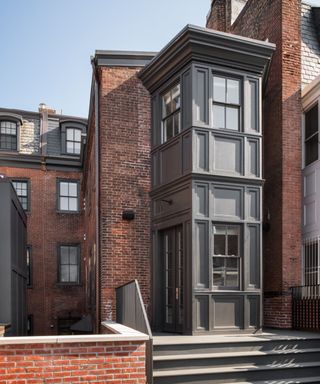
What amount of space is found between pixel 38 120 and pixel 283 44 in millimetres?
15900

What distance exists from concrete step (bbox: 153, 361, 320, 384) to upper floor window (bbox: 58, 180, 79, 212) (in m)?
16.4

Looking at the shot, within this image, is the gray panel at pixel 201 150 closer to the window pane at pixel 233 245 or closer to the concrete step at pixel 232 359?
the window pane at pixel 233 245

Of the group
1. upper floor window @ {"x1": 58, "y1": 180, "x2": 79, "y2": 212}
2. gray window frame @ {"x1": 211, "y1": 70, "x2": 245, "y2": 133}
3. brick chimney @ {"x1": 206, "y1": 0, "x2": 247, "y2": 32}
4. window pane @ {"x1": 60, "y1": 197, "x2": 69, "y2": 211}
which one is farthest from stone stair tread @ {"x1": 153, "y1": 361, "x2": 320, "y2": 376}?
window pane @ {"x1": 60, "y1": 197, "x2": 69, "y2": 211}

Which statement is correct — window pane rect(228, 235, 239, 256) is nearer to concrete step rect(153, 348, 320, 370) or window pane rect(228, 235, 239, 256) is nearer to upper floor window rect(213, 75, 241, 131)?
concrete step rect(153, 348, 320, 370)

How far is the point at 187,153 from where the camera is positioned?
29.3ft

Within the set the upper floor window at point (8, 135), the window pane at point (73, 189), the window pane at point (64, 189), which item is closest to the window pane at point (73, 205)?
the window pane at point (73, 189)

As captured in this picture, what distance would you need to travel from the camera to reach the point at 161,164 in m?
9.94

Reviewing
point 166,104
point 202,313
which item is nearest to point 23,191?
point 166,104

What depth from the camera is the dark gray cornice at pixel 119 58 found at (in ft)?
37.0

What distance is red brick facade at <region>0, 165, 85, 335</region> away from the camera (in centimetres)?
2094

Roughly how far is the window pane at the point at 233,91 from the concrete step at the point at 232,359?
483 centimetres

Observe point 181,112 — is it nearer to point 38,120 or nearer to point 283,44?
point 283,44

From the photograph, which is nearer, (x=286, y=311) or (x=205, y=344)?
(x=205, y=344)

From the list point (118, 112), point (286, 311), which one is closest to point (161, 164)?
point (118, 112)
